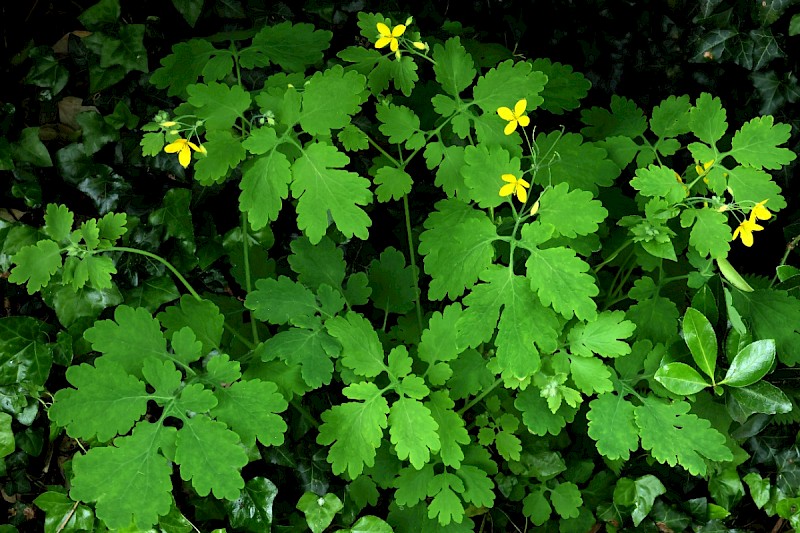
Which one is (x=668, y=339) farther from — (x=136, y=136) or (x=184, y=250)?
(x=136, y=136)

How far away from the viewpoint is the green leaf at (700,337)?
5.43ft

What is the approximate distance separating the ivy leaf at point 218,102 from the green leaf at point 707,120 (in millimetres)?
1130

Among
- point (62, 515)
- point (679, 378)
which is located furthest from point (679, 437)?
point (62, 515)

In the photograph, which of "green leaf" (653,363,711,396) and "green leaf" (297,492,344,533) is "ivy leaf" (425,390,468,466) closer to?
"green leaf" (297,492,344,533)

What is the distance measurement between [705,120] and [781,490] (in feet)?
3.84

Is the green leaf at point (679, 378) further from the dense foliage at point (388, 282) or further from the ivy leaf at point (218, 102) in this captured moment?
the ivy leaf at point (218, 102)

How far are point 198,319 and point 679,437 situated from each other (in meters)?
1.21

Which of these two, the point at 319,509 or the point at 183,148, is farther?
the point at 319,509

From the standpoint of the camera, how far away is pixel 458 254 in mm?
1549

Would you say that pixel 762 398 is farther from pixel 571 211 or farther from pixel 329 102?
pixel 329 102

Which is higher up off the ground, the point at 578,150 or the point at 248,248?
the point at 578,150

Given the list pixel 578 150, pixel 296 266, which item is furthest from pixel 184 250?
pixel 578 150

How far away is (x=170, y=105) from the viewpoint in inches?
79.6

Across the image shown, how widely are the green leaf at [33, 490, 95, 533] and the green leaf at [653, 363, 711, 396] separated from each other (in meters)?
1.46
